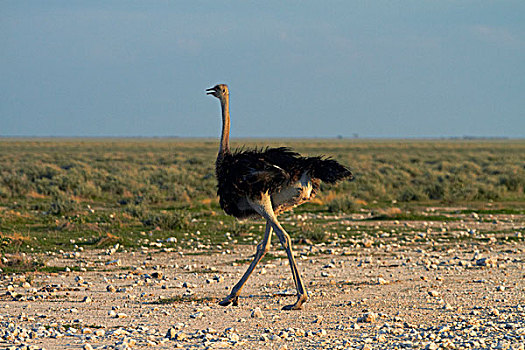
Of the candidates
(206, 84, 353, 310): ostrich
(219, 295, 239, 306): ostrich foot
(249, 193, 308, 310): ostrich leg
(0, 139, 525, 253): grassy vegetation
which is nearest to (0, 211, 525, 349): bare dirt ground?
(219, 295, 239, 306): ostrich foot

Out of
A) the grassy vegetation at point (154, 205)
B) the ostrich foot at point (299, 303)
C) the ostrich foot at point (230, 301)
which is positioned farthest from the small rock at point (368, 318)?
the grassy vegetation at point (154, 205)

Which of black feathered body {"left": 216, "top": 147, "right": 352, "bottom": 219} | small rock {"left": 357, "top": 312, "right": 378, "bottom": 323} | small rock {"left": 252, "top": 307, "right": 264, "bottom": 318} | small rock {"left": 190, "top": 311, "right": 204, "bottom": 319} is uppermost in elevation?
black feathered body {"left": 216, "top": 147, "right": 352, "bottom": 219}

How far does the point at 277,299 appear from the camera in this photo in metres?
10.3

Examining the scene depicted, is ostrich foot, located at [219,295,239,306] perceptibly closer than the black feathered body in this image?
No

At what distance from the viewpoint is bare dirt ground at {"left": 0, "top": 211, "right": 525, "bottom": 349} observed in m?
7.82

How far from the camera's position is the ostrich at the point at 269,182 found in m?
9.70

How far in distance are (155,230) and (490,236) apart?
8.70 metres

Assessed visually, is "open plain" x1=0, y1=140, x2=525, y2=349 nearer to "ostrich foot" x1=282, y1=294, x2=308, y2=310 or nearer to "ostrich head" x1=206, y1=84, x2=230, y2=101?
"ostrich foot" x1=282, y1=294, x2=308, y2=310

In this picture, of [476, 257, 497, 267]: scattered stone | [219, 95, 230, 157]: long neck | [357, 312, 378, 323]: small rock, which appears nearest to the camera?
[357, 312, 378, 323]: small rock

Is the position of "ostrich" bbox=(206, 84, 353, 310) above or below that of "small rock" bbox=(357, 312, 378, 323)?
above

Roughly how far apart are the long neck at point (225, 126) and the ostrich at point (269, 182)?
16 mm

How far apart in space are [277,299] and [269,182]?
5.97ft

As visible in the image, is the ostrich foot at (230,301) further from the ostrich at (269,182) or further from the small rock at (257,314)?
the small rock at (257,314)

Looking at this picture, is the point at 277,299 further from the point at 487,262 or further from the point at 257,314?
the point at 487,262
